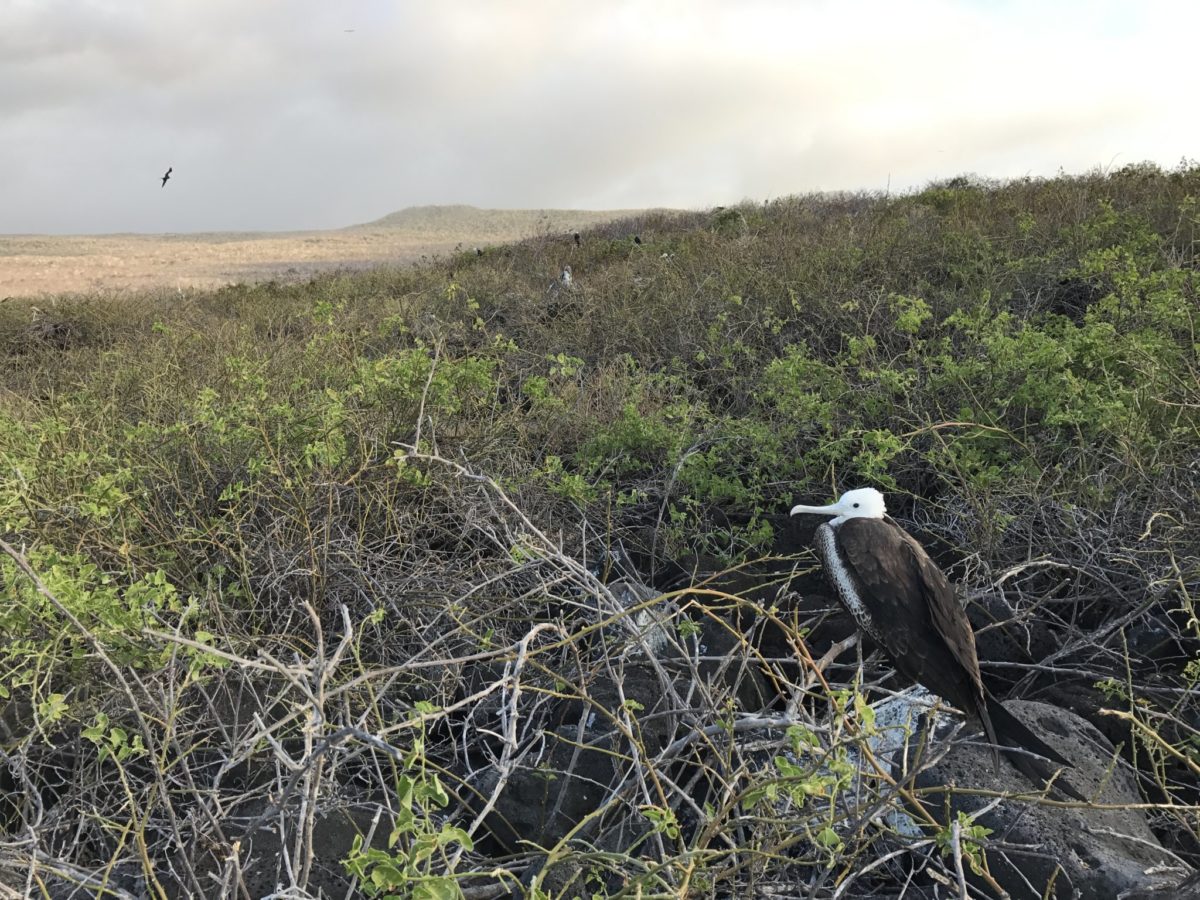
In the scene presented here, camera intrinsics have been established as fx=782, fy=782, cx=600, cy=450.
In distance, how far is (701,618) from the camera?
94.0 inches

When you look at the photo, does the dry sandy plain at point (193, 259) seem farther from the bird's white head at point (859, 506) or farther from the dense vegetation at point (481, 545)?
the bird's white head at point (859, 506)

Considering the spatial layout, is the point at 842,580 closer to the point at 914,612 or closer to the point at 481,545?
the point at 914,612

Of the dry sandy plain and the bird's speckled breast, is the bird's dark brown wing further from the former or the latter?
the dry sandy plain

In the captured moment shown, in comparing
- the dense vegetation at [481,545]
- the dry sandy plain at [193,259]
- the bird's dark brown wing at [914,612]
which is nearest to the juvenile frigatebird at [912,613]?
the bird's dark brown wing at [914,612]

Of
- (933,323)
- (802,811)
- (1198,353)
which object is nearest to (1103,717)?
(802,811)

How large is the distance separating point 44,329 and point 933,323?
730cm

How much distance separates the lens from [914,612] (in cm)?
178

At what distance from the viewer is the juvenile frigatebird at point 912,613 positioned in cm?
164

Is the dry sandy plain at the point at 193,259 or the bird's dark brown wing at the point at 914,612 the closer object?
the bird's dark brown wing at the point at 914,612

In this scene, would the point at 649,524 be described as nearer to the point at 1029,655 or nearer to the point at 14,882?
the point at 1029,655

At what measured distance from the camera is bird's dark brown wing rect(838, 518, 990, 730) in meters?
1.69

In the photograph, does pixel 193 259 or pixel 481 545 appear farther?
pixel 193 259

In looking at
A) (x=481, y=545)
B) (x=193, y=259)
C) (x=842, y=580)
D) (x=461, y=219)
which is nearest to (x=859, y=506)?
(x=842, y=580)

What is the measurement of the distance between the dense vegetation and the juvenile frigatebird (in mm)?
234
